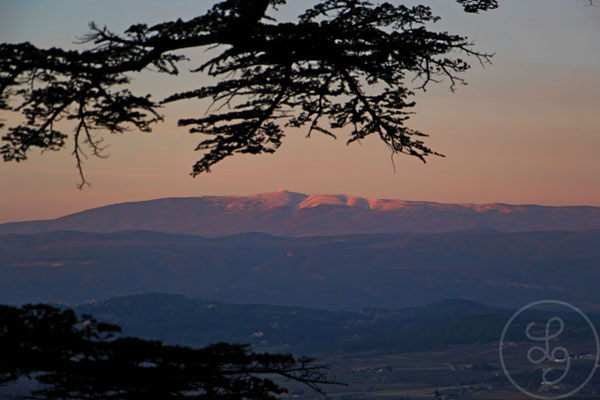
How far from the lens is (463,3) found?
1499 centimetres

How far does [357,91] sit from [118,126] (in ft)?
13.8

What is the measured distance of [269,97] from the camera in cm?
1405

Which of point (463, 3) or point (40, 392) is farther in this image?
point (463, 3)

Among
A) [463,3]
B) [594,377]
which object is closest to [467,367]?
[594,377]

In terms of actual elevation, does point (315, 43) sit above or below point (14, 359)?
above

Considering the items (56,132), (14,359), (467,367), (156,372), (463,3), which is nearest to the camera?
(14,359)

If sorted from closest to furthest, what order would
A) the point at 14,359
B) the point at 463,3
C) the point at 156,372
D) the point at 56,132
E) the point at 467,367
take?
the point at 14,359
the point at 156,372
the point at 56,132
the point at 463,3
the point at 467,367

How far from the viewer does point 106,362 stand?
1059cm

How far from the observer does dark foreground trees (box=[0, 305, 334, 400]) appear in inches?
404

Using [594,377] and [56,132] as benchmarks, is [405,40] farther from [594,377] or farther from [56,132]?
[594,377]

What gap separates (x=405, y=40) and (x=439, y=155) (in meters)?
2.15

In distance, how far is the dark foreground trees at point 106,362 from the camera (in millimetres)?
10250

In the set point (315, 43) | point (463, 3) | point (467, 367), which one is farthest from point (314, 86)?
point (467, 367)

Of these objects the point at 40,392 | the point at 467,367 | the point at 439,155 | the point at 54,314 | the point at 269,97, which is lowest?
the point at 467,367
